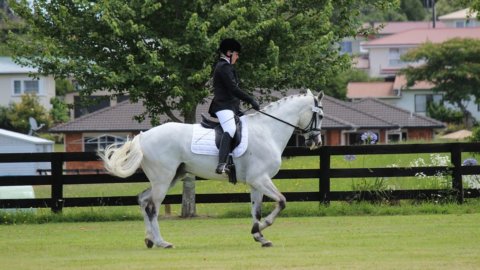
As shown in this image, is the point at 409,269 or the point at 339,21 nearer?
the point at 409,269

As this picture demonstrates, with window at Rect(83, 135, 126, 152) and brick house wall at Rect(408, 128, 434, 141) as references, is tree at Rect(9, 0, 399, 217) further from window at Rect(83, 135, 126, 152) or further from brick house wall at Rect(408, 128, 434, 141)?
brick house wall at Rect(408, 128, 434, 141)

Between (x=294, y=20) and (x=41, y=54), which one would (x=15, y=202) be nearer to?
(x=41, y=54)

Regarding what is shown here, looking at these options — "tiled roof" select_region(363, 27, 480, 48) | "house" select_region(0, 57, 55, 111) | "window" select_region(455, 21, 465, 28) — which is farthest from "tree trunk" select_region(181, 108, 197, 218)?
"window" select_region(455, 21, 465, 28)

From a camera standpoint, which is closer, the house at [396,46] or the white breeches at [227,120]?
the white breeches at [227,120]

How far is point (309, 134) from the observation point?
1705 cm

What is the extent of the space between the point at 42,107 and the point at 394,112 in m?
27.0

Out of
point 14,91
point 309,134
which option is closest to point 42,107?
point 14,91

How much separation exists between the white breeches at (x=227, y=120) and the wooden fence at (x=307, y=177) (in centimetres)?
611

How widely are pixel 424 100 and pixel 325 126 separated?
32.3 metres

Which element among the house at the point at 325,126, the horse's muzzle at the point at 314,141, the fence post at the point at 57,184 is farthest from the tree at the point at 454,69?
the horse's muzzle at the point at 314,141

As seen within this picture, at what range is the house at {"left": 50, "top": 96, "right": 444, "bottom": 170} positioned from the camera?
66562mm

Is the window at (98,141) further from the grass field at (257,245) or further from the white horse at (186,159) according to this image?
the white horse at (186,159)

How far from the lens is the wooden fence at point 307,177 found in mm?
22250

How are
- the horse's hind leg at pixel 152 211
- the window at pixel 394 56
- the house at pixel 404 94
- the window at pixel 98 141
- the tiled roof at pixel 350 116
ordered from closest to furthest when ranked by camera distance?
the horse's hind leg at pixel 152 211, the window at pixel 98 141, the tiled roof at pixel 350 116, the house at pixel 404 94, the window at pixel 394 56
